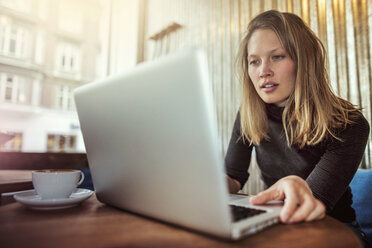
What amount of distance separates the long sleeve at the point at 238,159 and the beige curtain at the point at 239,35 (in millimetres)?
449

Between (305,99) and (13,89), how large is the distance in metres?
6.78

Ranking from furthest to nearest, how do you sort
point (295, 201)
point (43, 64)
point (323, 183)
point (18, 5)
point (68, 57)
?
point (68, 57) < point (43, 64) < point (18, 5) < point (323, 183) < point (295, 201)

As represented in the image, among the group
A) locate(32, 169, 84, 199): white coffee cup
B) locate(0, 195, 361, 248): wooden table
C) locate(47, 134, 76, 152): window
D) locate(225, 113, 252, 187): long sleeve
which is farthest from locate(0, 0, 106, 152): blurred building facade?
locate(0, 195, 361, 248): wooden table

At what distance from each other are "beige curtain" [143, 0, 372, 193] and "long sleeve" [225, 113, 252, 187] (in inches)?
17.7

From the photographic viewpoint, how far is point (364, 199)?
1.00 meters

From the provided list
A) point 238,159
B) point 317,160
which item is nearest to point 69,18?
point 238,159

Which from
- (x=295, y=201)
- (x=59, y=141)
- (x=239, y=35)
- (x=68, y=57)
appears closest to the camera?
(x=295, y=201)

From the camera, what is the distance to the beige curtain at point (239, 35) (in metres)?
1.31

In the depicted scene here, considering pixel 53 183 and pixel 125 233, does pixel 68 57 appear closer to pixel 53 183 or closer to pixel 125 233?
pixel 53 183

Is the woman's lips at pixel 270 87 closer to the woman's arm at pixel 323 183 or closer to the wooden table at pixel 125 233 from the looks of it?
the woman's arm at pixel 323 183

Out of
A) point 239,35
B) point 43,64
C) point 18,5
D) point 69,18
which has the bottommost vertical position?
point 239,35

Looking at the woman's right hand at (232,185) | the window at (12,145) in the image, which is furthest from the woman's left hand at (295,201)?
the window at (12,145)

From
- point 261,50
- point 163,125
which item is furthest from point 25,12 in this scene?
point 163,125

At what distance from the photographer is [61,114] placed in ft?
23.2
